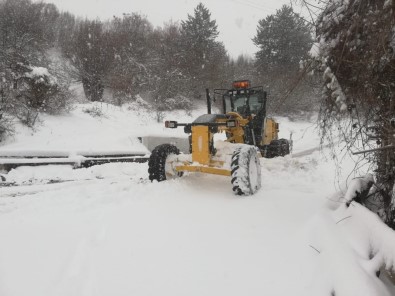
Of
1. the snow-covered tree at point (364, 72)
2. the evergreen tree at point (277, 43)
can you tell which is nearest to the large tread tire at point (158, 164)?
the snow-covered tree at point (364, 72)

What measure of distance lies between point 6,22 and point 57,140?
44.2 feet

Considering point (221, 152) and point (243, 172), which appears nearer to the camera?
point (243, 172)

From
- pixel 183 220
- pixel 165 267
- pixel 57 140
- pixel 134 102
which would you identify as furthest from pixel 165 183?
pixel 134 102

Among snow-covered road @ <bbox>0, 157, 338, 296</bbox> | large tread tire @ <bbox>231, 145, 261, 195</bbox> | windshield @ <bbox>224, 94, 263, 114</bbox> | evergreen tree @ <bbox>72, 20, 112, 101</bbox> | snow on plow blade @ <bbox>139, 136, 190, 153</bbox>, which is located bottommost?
snow-covered road @ <bbox>0, 157, 338, 296</bbox>

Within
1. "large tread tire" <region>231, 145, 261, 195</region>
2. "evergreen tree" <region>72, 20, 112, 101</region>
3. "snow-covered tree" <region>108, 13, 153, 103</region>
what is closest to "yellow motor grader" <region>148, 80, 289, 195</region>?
"large tread tire" <region>231, 145, 261, 195</region>

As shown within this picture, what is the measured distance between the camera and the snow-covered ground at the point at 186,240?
3.27m

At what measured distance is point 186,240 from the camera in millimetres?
4293

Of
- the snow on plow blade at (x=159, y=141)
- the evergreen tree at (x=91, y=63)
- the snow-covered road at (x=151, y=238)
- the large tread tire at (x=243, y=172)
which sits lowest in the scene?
the snow-covered road at (x=151, y=238)

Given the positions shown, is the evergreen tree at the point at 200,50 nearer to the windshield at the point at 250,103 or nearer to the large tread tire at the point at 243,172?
the windshield at the point at 250,103

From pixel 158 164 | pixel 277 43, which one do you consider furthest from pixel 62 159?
pixel 277 43

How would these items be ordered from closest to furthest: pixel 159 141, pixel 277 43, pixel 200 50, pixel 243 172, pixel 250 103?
1. pixel 243 172
2. pixel 250 103
3. pixel 159 141
4. pixel 200 50
5. pixel 277 43

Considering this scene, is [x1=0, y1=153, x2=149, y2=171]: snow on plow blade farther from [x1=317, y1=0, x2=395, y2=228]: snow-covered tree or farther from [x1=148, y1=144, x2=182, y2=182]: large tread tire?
[x1=317, y1=0, x2=395, y2=228]: snow-covered tree

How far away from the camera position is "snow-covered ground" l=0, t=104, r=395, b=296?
327 centimetres

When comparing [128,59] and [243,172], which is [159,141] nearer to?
[243,172]
